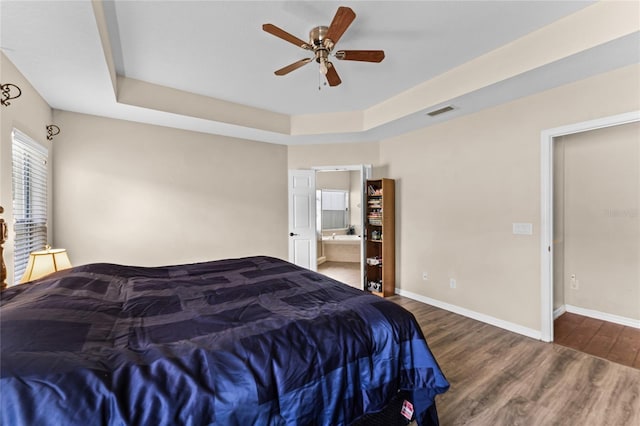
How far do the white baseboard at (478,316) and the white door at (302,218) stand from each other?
1667mm

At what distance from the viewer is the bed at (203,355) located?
0.85 m

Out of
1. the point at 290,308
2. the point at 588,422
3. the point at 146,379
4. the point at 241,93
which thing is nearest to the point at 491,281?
the point at 588,422

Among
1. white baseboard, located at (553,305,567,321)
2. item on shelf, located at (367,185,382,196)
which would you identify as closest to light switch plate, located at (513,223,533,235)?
white baseboard, located at (553,305,567,321)

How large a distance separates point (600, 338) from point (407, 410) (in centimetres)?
277

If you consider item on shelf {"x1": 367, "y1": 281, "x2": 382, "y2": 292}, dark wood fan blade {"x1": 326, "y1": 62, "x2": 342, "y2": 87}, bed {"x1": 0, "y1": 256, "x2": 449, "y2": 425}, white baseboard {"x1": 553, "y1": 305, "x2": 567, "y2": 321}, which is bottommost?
white baseboard {"x1": 553, "y1": 305, "x2": 567, "y2": 321}

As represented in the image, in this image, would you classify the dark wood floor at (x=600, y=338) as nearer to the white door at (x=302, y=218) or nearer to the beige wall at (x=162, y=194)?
the white door at (x=302, y=218)

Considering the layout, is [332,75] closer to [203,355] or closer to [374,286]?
[203,355]

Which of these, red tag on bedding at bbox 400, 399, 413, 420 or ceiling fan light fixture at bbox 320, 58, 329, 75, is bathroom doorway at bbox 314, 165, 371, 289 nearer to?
ceiling fan light fixture at bbox 320, 58, 329, 75

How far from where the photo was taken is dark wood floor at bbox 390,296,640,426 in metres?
1.80

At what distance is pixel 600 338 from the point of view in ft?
9.50

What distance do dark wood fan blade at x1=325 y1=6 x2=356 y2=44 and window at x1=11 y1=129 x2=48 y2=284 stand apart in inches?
97.6

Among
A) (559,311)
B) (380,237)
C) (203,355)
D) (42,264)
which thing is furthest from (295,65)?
(559,311)

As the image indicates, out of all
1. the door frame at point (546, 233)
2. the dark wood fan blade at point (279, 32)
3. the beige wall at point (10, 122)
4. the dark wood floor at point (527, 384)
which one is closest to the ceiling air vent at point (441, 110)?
the door frame at point (546, 233)

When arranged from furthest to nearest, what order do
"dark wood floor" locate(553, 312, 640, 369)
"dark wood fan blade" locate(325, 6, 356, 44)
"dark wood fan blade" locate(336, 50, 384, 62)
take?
"dark wood floor" locate(553, 312, 640, 369)
"dark wood fan blade" locate(336, 50, 384, 62)
"dark wood fan blade" locate(325, 6, 356, 44)
